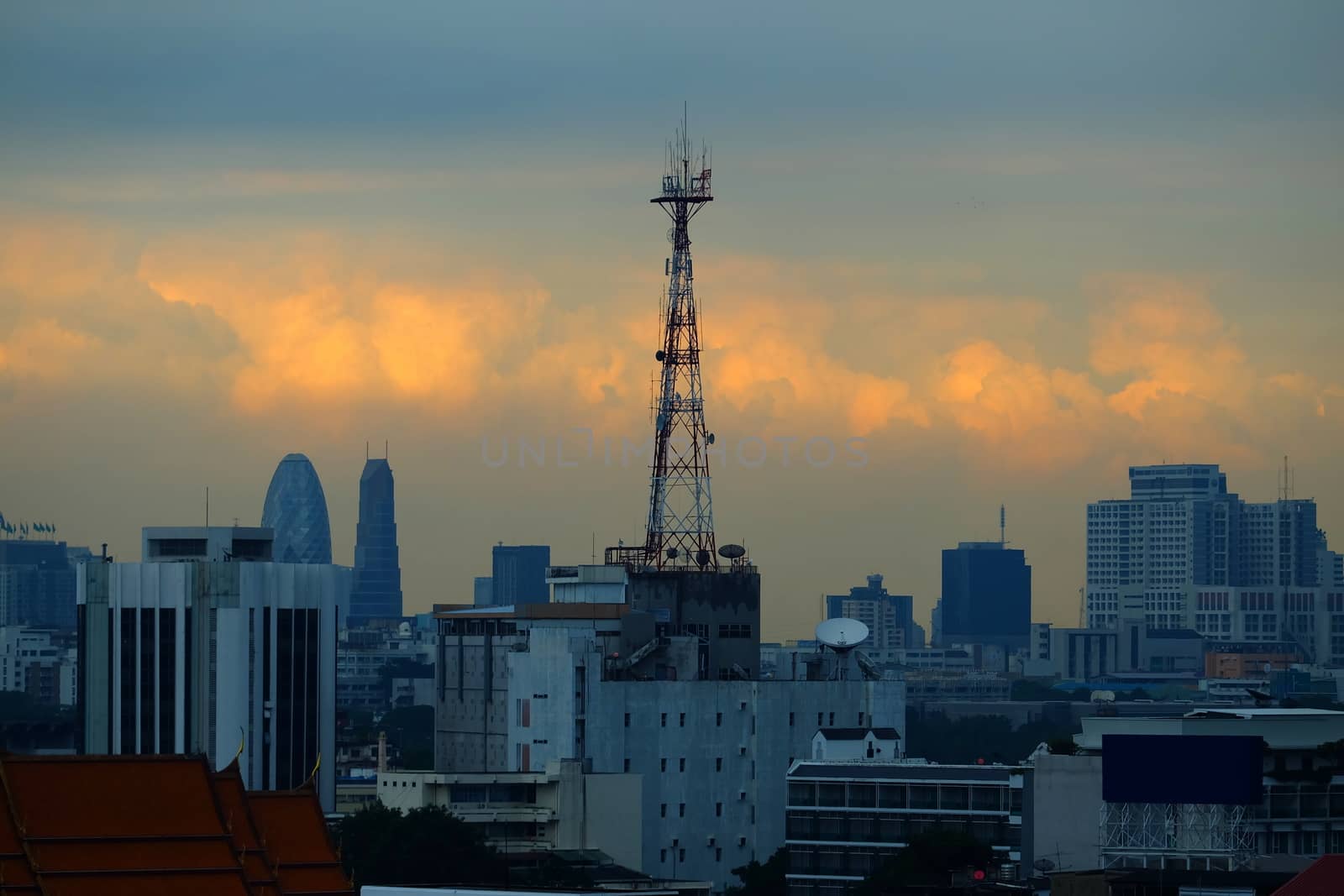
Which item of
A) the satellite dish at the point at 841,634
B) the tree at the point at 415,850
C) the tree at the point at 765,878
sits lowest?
the tree at the point at 765,878

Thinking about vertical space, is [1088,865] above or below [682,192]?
below

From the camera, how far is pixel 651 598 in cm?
17050

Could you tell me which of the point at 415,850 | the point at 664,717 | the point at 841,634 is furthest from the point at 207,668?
the point at 841,634

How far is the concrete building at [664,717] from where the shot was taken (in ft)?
524

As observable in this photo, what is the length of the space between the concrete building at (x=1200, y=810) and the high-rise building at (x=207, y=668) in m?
47.5

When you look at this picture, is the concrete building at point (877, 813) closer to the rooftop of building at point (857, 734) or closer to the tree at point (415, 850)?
the rooftop of building at point (857, 734)

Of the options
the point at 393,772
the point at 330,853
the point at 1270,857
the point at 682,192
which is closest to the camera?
the point at 330,853

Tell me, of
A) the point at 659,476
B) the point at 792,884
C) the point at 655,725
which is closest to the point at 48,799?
the point at 792,884

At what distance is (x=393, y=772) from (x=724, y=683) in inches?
800

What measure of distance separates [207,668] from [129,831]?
6998 centimetres

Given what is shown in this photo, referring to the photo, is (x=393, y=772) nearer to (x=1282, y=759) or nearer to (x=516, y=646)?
(x=516, y=646)

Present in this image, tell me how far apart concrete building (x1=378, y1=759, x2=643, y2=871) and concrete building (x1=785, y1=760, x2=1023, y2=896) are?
1229 centimetres

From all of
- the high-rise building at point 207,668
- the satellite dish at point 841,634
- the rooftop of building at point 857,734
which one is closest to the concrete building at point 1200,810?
the rooftop of building at point 857,734

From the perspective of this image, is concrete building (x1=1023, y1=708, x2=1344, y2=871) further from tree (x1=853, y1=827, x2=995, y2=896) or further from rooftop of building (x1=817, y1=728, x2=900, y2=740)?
rooftop of building (x1=817, y1=728, x2=900, y2=740)
